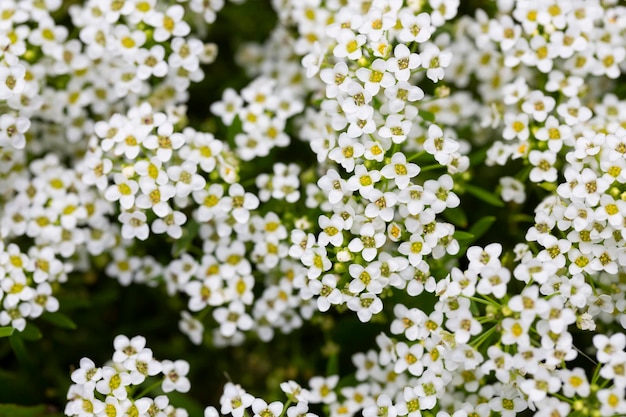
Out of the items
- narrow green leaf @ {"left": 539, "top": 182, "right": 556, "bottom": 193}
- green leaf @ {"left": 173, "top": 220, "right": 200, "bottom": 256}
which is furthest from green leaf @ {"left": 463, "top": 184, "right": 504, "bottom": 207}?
green leaf @ {"left": 173, "top": 220, "right": 200, "bottom": 256}

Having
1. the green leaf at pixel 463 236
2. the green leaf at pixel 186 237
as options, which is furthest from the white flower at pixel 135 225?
the green leaf at pixel 463 236

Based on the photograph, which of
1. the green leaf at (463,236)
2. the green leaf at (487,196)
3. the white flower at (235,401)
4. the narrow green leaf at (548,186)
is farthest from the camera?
the green leaf at (487,196)

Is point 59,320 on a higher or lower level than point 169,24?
lower

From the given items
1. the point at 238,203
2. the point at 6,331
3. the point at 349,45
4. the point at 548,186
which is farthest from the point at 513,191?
the point at 6,331

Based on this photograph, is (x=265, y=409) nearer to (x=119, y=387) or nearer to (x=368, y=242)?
(x=119, y=387)

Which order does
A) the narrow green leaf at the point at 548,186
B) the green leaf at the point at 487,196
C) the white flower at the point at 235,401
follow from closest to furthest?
the white flower at the point at 235,401 < the narrow green leaf at the point at 548,186 < the green leaf at the point at 487,196

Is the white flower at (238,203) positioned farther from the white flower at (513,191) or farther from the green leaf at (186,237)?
the white flower at (513,191)
